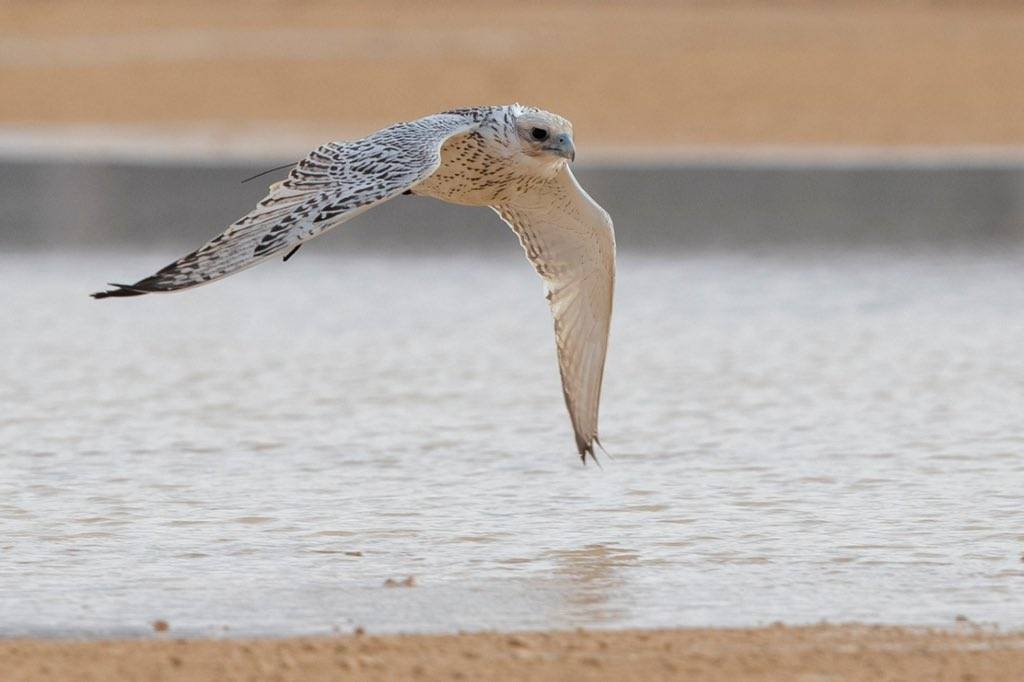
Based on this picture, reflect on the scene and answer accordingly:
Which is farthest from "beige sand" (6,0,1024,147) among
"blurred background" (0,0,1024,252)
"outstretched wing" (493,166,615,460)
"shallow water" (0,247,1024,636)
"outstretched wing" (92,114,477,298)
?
"outstretched wing" (92,114,477,298)

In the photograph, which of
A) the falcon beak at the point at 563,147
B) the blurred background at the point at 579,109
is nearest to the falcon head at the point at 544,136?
the falcon beak at the point at 563,147

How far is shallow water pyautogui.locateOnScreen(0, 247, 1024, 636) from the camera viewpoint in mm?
6773

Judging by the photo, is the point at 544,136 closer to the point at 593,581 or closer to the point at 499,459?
the point at 499,459

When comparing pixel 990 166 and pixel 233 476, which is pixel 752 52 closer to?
pixel 990 166

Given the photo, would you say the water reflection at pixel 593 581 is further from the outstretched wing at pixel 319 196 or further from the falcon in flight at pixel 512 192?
the outstretched wing at pixel 319 196

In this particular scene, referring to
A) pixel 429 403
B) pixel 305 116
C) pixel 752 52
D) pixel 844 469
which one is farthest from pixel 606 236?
pixel 752 52

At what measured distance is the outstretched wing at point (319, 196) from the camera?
6.63m

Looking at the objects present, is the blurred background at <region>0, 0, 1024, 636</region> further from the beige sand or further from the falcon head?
the falcon head

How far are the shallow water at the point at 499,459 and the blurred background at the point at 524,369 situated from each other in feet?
0.10

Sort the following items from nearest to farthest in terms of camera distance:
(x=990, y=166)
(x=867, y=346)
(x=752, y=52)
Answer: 1. (x=867, y=346)
2. (x=990, y=166)
3. (x=752, y=52)

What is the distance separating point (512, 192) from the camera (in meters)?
8.79

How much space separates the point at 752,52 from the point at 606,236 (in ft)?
77.8

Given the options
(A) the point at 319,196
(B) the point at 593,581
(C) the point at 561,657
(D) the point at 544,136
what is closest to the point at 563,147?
(D) the point at 544,136

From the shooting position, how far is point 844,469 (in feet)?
29.6
